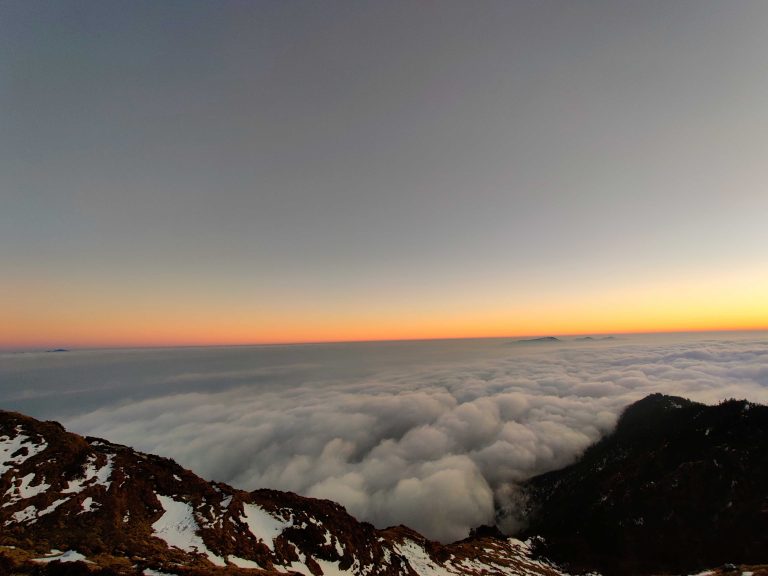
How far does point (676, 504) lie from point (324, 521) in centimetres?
12335

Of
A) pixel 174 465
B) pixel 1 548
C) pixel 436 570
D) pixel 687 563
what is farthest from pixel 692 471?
pixel 1 548

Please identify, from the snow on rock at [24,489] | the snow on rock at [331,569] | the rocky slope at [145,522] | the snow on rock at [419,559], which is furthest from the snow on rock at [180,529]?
the snow on rock at [419,559]

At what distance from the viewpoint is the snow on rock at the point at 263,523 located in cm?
4219

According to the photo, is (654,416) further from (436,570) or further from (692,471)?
(436,570)

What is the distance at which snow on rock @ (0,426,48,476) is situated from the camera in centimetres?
3853

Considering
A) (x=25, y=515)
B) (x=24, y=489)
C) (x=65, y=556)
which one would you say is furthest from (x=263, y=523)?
(x=24, y=489)

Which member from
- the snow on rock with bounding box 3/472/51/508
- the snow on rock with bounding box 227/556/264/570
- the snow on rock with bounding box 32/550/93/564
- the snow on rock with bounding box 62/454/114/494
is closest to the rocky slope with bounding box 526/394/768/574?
the snow on rock with bounding box 227/556/264/570

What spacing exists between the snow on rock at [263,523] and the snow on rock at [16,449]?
2652cm

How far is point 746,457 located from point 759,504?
1656 centimetres

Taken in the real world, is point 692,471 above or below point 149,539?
below

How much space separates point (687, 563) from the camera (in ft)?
304

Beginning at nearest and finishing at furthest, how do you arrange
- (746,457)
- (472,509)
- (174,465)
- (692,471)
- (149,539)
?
(149,539)
(174,465)
(746,457)
(692,471)
(472,509)

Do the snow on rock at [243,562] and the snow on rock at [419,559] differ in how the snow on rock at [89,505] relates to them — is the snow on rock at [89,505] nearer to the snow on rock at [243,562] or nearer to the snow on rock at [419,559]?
the snow on rock at [243,562]

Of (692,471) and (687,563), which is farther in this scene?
(692,471)
